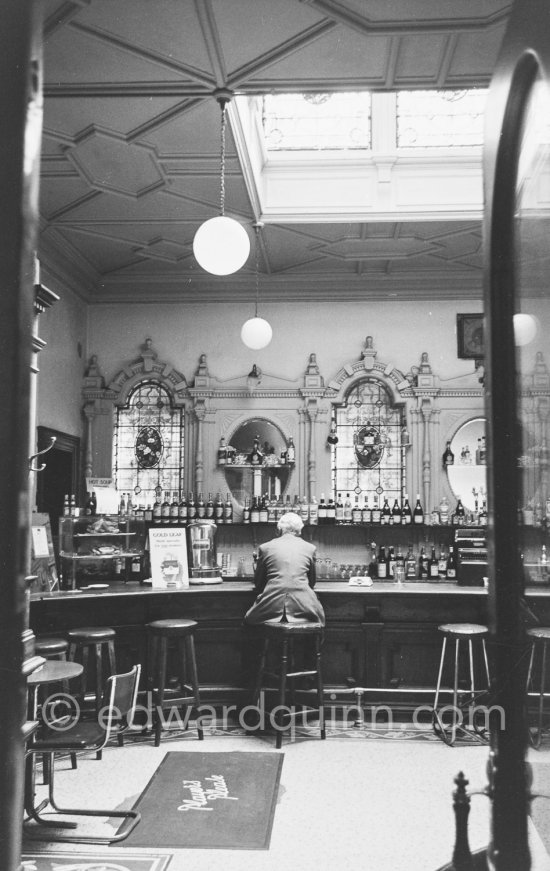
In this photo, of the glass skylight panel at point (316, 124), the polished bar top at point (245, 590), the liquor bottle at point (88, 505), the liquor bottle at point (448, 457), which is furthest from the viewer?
the liquor bottle at point (448, 457)

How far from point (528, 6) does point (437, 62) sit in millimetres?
4403

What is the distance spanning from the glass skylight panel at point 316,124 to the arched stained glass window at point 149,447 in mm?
3377

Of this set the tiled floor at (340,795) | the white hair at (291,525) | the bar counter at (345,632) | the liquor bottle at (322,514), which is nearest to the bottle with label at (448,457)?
the liquor bottle at (322,514)

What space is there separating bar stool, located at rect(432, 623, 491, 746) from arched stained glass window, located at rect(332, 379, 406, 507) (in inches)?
128

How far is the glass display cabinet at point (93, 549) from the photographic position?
6422mm

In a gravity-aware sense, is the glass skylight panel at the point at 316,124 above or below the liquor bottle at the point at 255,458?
above

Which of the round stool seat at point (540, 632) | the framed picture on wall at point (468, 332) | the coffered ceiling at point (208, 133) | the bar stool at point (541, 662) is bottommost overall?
the bar stool at point (541, 662)

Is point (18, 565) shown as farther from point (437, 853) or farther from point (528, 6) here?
point (437, 853)

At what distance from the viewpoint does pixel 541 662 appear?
96 cm

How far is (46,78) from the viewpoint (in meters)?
5.03

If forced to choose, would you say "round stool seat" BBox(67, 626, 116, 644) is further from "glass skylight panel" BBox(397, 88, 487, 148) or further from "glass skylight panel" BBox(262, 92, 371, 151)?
"glass skylight panel" BBox(397, 88, 487, 148)

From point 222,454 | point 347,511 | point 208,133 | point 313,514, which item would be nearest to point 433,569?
point 347,511

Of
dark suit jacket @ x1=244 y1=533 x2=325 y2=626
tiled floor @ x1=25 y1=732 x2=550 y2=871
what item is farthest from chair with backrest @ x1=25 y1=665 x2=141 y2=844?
dark suit jacket @ x1=244 y1=533 x2=325 y2=626

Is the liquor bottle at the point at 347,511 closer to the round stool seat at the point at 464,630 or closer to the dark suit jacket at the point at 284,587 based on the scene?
the dark suit jacket at the point at 284,587
